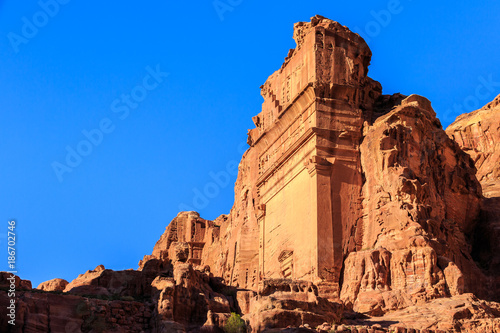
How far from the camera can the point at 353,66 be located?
50.2 m

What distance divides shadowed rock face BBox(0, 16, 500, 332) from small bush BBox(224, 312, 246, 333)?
37 centimetres

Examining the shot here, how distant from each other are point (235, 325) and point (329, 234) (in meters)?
12.0

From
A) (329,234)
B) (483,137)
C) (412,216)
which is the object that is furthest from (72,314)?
(483,137)

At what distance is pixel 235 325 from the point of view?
34.6 meters

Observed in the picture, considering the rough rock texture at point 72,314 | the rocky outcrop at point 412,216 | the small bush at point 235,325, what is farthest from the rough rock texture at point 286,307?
the rough rock texture at point 72,314

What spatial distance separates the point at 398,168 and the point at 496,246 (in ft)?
24.4

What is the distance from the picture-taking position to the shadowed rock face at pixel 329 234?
35.7 metres

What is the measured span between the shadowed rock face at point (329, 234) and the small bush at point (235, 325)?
0.37m

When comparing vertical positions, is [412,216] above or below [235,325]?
above

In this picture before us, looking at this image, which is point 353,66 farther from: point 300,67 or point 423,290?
point 423,290

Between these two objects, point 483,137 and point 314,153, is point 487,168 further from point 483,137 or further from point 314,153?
point 314,153

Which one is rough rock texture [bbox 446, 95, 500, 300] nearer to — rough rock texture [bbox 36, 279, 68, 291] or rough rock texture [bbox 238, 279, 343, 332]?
rough rock texture [bbox 238, 279, 343, 332]

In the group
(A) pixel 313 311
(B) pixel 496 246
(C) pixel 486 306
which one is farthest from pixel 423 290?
(B) pixel 496 246

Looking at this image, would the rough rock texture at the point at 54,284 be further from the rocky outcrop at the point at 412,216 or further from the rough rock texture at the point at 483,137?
the rough rock texture at the point at 483,137
